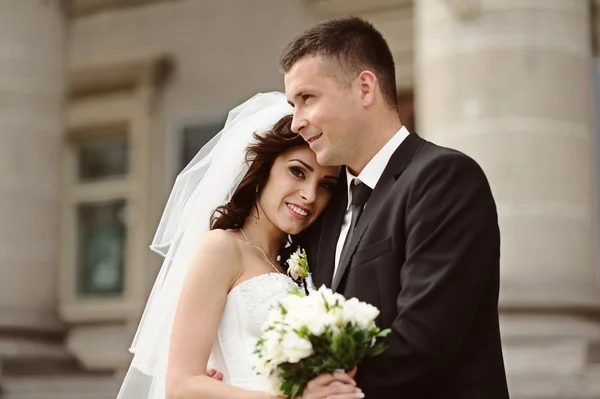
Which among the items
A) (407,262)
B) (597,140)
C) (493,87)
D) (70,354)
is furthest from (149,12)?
(407,262)

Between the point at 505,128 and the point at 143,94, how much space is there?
6873mm

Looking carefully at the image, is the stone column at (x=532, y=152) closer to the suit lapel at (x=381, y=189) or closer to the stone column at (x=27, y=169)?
the suit lapel at (x=381, y=189)

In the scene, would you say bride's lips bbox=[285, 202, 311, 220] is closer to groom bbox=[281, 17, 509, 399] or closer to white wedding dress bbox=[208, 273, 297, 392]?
groom bbox=[281, 17, 509, 399]

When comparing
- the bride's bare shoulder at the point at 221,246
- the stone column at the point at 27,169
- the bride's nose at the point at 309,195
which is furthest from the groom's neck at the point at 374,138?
the stone column at the point at 27,169

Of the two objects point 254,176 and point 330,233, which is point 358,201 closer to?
point 330,233

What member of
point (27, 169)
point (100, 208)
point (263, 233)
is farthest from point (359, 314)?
point (100, 208)

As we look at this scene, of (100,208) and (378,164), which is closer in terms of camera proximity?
(378,164)

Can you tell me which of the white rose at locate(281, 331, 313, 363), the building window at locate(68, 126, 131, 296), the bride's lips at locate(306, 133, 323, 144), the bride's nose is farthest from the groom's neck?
the building window at locate(68, 126, 131, 296)

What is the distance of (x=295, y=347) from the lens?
95.1 inches

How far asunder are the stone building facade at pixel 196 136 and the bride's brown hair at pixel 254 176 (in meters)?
2.95

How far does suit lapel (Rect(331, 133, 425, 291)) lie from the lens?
9.09 ft

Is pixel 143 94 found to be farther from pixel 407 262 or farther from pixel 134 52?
pixel 407 262

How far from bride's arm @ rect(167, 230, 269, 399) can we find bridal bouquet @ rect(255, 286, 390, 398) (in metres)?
0.29

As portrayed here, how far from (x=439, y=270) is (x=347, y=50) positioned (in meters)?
0.73
